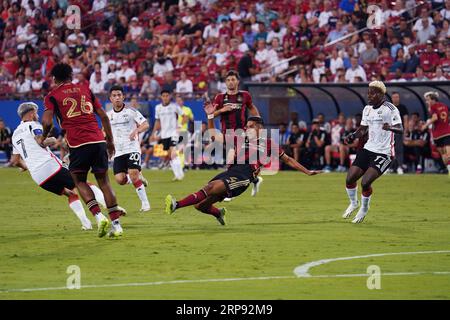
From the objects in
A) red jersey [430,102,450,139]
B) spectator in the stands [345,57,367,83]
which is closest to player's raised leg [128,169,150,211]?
red jersey [430,102,450,139]

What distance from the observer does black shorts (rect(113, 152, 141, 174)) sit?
19641mm

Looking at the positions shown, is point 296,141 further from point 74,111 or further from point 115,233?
point 74,111

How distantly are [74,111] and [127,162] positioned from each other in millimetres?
5497

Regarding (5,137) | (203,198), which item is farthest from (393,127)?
(5,137)

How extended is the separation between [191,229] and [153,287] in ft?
18.7

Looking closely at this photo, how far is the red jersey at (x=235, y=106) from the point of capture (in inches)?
773

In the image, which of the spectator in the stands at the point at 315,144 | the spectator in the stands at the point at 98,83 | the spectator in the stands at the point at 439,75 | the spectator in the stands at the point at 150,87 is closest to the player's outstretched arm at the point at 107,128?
the spectator in the stands at the point at 439,75

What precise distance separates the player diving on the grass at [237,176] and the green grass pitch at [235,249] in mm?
445

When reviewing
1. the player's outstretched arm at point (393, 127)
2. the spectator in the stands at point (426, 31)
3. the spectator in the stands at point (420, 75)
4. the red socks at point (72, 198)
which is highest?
the spectator in the stands at point (426, 31)

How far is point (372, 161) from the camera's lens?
1700 centimetres

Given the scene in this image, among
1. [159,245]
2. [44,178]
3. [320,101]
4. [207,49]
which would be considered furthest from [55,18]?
[159,245]

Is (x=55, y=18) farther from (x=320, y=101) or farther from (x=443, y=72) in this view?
(x=443, y=72)

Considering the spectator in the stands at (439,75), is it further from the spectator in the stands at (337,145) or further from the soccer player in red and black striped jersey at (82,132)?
the soccer player in red and black striped jersey at (82,132)
